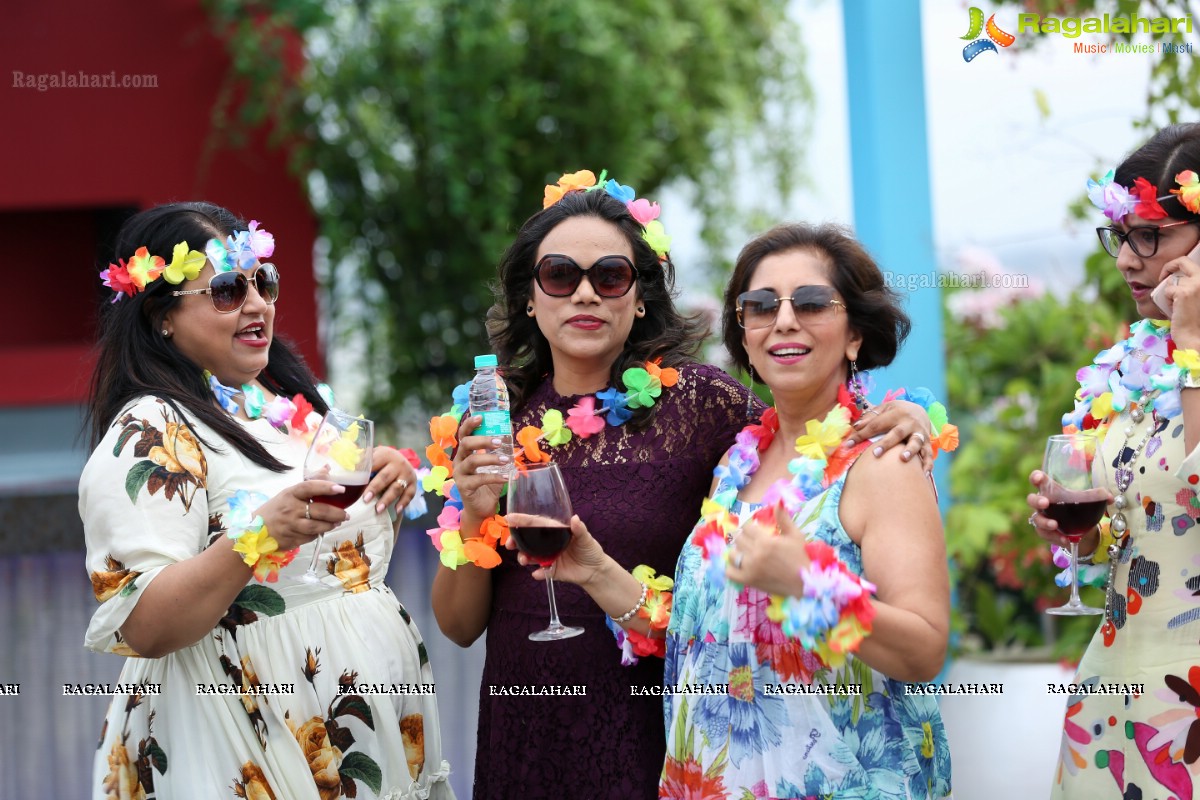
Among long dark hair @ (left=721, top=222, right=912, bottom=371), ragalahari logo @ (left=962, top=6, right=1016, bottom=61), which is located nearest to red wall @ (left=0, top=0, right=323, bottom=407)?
ragalahari logo @ (left=962, top=6, right=1016, bottom=61)

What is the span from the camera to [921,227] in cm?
553

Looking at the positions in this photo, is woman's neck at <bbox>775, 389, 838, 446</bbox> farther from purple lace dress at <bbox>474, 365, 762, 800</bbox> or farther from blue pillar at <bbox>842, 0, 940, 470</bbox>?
blue pillar at <bbox>842, 0, 940, 470</bbox>

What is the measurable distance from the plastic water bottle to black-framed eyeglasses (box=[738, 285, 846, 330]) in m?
0.59

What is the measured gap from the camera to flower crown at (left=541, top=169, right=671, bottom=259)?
3125 millimetres

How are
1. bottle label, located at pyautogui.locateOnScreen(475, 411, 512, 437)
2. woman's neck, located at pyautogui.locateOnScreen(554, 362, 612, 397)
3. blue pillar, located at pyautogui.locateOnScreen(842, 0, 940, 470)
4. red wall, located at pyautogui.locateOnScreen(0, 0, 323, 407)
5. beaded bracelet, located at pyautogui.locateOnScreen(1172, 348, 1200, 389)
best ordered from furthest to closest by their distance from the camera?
red wall, located at pyautogui.locateOnScreen(0, 0, 323, 407) → blue pillar, located at pyautogui.locateOnScreen(842, 0, 940, 470) → woman's neck, located at pyautogui.locateOnScreen(554, 362, 612, 397) → bottle label, located at pyautogui.locateOnScreen(475, 411, 512, 437) → beaded bracelet, located at pyautogui.locateOnScreen(1172, 348, 1200, 389)

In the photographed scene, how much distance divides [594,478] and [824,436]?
671mm

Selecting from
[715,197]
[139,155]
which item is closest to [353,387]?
[139,155]

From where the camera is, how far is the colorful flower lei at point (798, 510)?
2.15 m

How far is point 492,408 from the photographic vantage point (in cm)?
283

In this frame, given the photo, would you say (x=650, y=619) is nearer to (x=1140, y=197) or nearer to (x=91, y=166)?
(x=1140, y=197)

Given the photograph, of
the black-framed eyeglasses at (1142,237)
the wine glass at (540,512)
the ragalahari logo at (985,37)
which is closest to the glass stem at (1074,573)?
the black-framed eyeglasses at (1142,237)

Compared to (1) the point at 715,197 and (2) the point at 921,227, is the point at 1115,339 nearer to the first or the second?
(2) the point at 921,227

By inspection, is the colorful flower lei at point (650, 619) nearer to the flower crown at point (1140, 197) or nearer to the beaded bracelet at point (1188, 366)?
the beaded bracelet at point (1188, 366)

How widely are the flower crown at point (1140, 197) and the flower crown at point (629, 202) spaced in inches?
40.4
